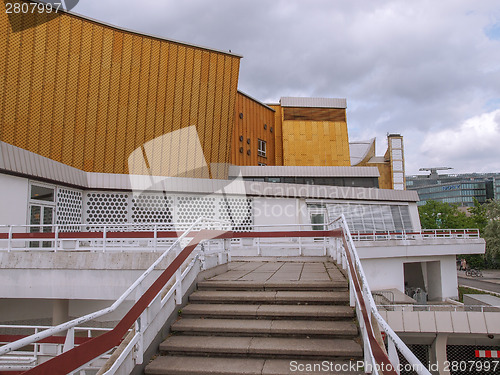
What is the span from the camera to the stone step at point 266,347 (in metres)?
4.61

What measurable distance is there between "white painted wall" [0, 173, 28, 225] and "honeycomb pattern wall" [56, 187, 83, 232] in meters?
2.24

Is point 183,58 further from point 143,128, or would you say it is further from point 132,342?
point 132,342

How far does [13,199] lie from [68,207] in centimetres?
401

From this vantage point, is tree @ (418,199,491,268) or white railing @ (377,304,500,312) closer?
white railing @ (377,304,500,312)

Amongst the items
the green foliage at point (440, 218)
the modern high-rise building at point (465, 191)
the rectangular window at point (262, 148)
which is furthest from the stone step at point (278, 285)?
the modern high-rise building at point (465, 191)

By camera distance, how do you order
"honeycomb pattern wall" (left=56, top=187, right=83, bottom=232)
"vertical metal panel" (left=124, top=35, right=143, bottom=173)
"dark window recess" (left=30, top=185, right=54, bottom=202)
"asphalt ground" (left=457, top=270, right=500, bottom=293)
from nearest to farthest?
"dark window recess" (left=30, top=185, right=54, bottom=202), "honeycomb pattern wall" (left=56, top=187, right=83, bottom=232), "vertical metal panel" (left=124, top=35, right=143, bottom=173), "asphalt ground" (left=457, top=270, right=500, bottom=293)

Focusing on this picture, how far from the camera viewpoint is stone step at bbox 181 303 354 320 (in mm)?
5422

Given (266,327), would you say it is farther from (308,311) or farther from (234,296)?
(234,296)

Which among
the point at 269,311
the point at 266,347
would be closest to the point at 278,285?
the point at 269,311

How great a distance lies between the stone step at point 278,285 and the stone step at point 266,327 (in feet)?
3.26

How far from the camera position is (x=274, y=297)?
6.02m

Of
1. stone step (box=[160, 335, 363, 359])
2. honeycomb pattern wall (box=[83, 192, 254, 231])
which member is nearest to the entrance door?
honeycomb pattern wall (box=[83, 192, 254, 231])

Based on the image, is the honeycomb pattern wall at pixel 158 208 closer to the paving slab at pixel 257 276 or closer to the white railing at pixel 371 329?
the paving slab at pixel 257 276

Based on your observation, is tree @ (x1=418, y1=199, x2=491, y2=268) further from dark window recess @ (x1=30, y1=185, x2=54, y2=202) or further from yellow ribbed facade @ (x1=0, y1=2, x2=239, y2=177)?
dark window recess @ (x1=30, y1=185, x2=54, y2=202)
